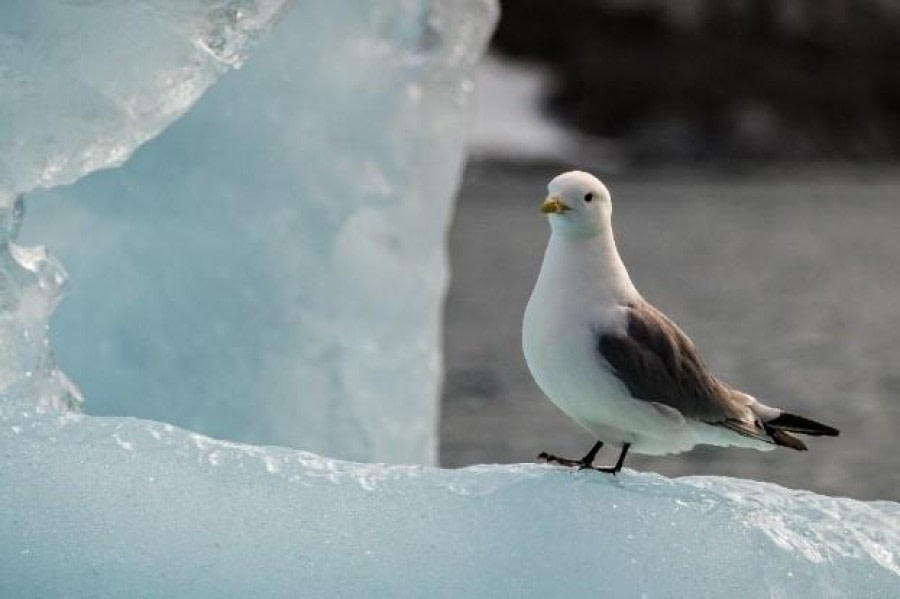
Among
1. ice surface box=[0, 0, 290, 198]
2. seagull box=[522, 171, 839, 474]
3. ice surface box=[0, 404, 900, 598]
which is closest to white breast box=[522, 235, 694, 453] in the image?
seagull box=[522, 171, 839, 474]

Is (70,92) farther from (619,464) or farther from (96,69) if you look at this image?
(619,464)

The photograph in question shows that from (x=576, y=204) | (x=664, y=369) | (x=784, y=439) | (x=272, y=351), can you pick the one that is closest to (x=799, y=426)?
(x=784, y=439)

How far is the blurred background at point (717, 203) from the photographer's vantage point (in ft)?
34.0

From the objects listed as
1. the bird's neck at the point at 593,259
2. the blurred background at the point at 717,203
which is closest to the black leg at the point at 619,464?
the bird's neck at the point at 593,259

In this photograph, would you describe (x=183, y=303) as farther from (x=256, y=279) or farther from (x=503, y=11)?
(x=503, y=11)

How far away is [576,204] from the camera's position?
110 inches

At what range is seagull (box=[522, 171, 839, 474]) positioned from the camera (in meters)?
2.74

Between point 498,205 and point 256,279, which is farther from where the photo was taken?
point 498,205

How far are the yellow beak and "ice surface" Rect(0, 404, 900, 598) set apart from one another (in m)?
0.45

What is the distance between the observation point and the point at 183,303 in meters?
4.92

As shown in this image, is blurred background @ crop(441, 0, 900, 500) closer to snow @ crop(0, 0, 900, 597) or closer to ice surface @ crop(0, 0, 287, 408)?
snow @ crop(0, 0, 900, 597)

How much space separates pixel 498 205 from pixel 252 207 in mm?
27600

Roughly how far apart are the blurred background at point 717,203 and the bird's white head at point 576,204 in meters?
5.27

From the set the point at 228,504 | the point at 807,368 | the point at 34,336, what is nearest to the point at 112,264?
the point at 34,336
